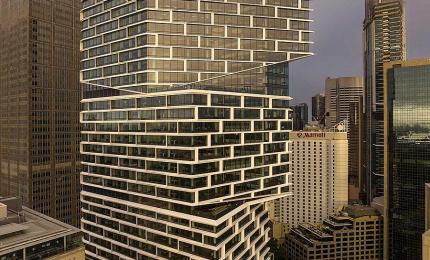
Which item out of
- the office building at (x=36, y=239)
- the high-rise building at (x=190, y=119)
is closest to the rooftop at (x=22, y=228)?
the office building at (x=36, y=239)

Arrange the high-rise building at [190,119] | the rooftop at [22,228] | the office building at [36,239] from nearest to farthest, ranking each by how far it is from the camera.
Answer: the office building at [36,239] < the rooftop at [22,228] < the high-rise building at [190,119]

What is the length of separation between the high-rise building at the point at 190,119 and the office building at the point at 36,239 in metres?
19.4

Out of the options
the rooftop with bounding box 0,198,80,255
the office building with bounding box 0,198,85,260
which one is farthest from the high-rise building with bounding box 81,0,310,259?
the rooftop with bounding box 0,198,80,255

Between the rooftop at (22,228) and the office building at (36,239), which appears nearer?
the office building at (36,239)

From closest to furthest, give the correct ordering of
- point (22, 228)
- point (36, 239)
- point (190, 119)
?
point (36, 239), point (22, 228), point (190, 119)

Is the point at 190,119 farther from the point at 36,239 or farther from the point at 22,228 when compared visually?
the point at 22,228

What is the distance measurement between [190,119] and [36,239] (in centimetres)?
3650

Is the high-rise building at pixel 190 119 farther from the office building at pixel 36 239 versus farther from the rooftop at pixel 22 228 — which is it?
the rooftop at pixel 22 228

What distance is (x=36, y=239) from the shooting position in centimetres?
7469

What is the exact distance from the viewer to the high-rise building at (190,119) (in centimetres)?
8775

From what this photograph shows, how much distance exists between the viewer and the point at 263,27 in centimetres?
9900

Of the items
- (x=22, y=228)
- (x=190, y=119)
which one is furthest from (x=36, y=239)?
(x=190, y=119)

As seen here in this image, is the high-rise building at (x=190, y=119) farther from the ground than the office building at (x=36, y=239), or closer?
farther from the ground

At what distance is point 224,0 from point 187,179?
138 feet
